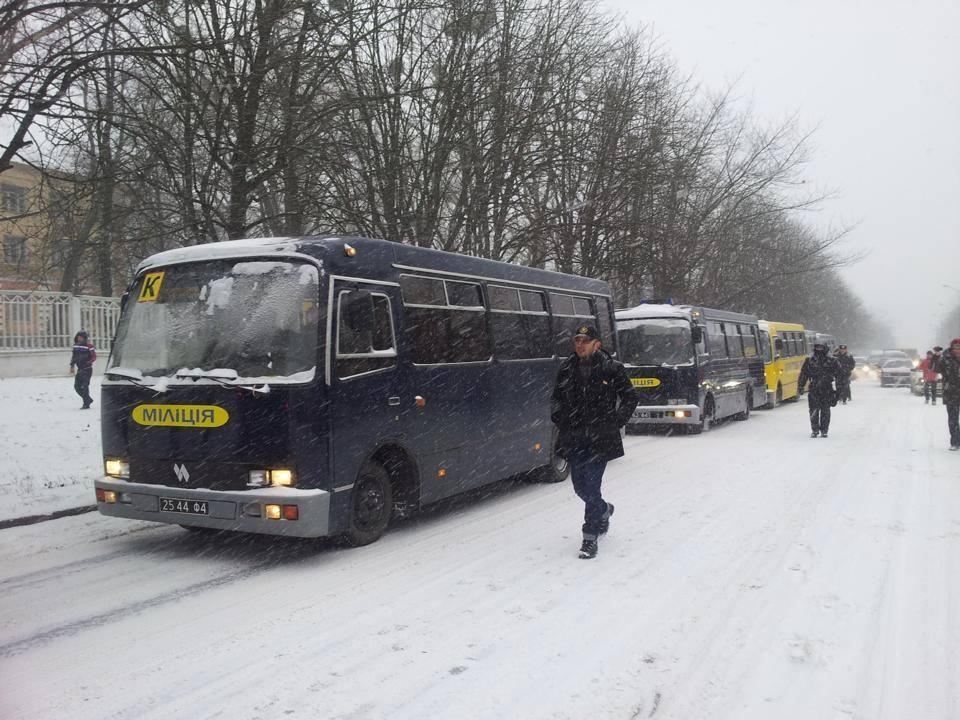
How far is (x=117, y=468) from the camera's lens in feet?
22.6

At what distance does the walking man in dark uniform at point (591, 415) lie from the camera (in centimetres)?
655

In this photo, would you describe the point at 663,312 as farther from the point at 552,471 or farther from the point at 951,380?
the point at 552,471

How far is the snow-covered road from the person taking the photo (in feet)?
13.0

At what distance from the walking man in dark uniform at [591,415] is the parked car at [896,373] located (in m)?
36.5

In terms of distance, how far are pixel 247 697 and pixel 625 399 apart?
3779mm

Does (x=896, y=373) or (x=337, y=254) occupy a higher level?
(x=337, y=254)

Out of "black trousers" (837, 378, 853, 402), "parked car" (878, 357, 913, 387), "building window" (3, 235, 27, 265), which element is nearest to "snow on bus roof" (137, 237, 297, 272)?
"building window" (3, 235, 27, 265)

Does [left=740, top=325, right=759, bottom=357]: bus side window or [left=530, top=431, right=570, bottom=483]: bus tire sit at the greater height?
[left=740, top=325, right=759, bottom=357]: bus side window

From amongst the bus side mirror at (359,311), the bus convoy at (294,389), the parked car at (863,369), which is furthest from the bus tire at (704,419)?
the parked car at (863,369)

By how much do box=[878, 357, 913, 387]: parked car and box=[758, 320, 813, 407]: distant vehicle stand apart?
1043 cm

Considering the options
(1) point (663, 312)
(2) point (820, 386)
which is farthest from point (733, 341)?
(2) point (820, 386)

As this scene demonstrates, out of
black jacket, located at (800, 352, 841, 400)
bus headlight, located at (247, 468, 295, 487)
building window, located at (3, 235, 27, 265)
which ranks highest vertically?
building window, located at (3, 235, 27, 265)

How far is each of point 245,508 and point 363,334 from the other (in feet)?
5.69

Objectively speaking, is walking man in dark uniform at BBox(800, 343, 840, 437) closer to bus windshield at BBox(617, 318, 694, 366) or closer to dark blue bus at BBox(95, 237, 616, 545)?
bus windshield at BBox(617, 318, 694, 366)
